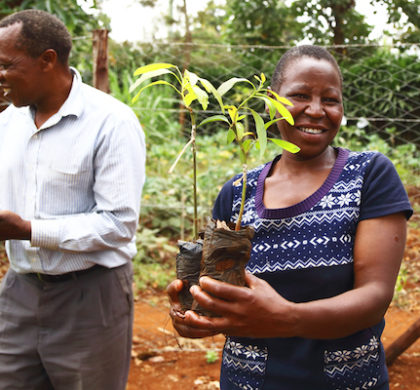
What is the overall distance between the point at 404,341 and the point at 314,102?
1.94m

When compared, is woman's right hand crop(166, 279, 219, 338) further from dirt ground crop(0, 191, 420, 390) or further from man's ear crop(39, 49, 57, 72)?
dirt ground crop(0, 191, 420, 390)

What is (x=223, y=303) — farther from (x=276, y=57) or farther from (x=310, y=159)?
(x=276, y=57)

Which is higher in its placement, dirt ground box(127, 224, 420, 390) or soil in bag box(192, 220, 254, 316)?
soil in bag box(192, 220, 254, 316)

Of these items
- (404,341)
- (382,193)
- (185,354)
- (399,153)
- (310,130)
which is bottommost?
(185,354)

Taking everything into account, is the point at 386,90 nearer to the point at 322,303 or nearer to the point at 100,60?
the point at 100,60

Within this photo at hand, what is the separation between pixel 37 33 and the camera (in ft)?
5.76

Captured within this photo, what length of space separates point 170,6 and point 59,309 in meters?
15.8

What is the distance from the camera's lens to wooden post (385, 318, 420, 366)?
2.58 m

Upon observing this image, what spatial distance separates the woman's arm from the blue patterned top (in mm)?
42

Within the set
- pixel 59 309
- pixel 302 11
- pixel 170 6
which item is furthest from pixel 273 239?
pixel 170 6

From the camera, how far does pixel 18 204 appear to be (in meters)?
1.83

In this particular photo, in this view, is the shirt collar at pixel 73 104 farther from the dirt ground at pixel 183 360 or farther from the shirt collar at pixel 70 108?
the dirt ground at pixel 183 360

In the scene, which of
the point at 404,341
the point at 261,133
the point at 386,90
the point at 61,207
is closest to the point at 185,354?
the point at 404,341

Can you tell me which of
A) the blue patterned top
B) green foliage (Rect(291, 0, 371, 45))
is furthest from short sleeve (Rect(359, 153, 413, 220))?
green foliage (Rect(291, 0, 371, 45))
